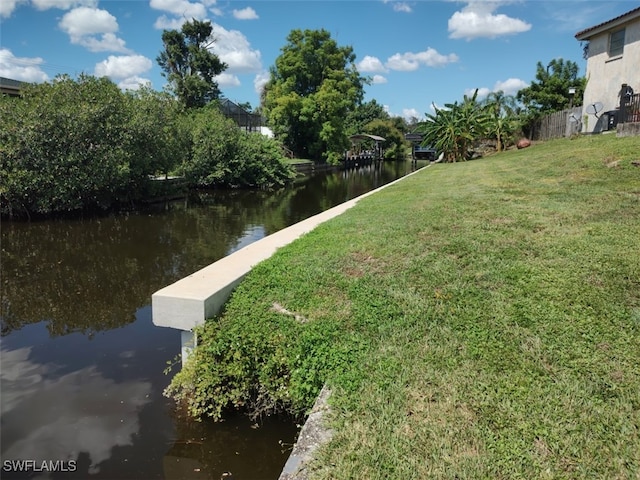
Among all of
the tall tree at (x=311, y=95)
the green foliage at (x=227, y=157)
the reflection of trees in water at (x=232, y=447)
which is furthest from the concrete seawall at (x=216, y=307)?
the tall tree at (x=311, y=95)

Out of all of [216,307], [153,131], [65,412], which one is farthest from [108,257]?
[153,131]

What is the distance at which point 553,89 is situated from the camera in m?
30.6

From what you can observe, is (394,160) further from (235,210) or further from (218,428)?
(218,428)

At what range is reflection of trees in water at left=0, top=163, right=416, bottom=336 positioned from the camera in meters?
7.30

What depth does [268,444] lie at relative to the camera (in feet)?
12.7

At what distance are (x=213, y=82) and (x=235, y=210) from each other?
30615mm

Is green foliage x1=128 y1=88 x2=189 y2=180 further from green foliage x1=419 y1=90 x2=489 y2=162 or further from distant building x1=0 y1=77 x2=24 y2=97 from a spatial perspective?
green foliage x1=419 y1=90 x2=489 y2=162

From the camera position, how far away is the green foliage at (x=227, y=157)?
2286cm

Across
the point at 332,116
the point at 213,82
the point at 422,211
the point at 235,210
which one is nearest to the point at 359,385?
the point at 422,211

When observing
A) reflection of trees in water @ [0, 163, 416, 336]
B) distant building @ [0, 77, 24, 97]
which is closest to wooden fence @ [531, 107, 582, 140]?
reflection of trees in water @ [0, 163, 416, 336]

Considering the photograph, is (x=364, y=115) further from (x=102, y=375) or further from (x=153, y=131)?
(x=102, y=375)

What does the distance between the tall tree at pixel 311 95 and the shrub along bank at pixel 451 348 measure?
35.6 metres

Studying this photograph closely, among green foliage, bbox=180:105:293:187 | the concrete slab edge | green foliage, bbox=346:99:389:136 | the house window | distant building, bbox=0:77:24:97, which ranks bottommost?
the concrete slab edge

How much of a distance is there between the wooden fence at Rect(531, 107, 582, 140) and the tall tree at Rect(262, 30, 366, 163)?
18.7 metres
